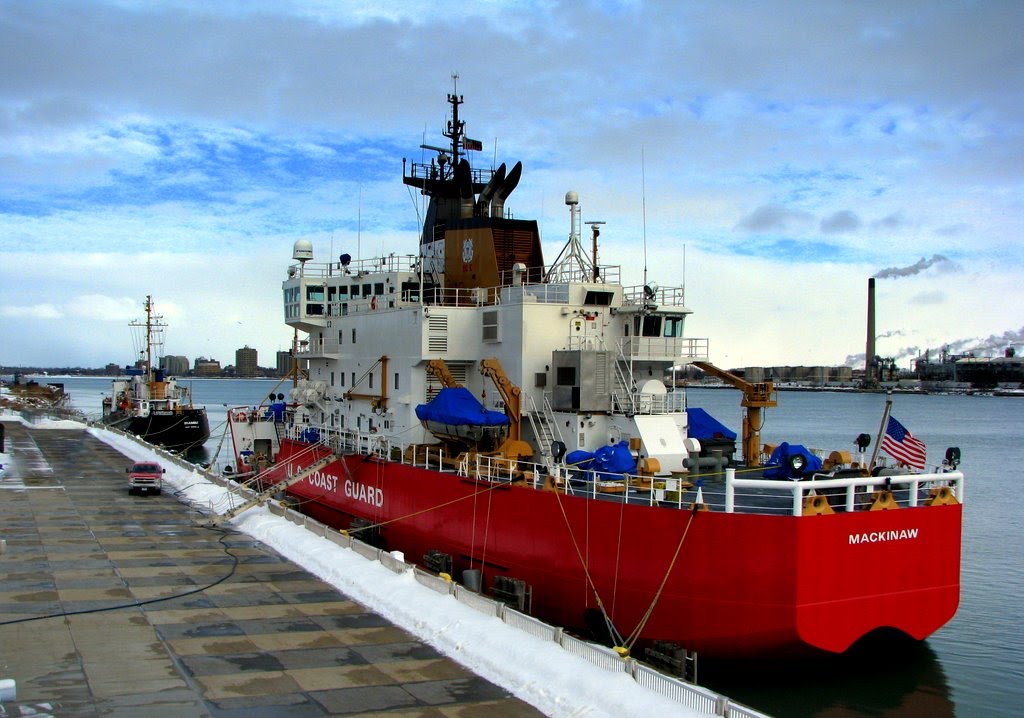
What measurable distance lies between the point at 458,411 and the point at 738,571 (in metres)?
8.66

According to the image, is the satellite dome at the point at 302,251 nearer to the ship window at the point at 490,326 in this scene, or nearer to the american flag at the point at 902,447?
the ship window at the point at 490,326

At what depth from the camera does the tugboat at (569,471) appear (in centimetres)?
1446

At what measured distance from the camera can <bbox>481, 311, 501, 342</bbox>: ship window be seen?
22891mm

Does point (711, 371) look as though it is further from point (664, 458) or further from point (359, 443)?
point (359, 443)

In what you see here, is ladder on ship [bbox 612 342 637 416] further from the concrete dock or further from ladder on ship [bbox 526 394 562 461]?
the concrete dock

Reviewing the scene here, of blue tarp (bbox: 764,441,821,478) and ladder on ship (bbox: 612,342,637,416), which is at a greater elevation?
ladder on ship (bbox: 612,342,637,416)

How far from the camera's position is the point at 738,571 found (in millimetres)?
14359

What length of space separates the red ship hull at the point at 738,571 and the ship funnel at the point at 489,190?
37.2ft

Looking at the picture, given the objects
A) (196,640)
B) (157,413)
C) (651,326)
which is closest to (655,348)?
(651,326)

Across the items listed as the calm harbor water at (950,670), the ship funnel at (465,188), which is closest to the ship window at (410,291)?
the ship funnel at (465,188)

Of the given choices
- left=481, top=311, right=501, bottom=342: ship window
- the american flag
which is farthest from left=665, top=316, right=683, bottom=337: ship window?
the american flag

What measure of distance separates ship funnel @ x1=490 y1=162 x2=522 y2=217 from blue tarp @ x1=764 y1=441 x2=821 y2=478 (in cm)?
1177

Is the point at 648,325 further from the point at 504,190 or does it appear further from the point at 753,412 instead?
the point at 504,190

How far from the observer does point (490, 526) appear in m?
19.3
